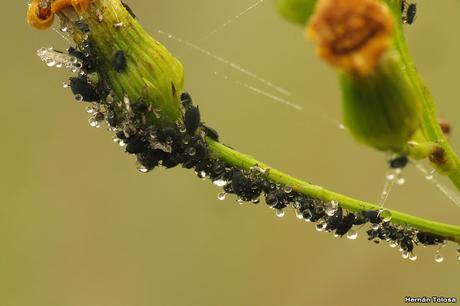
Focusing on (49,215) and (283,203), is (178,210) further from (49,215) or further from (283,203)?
(283,203)

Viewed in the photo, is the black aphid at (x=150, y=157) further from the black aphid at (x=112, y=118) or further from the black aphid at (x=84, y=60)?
the black aphid at (x=84, y=60)

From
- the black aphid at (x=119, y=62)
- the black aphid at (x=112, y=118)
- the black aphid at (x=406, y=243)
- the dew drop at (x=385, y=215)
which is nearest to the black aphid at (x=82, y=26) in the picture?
the black aphid at (x=119, y=62)

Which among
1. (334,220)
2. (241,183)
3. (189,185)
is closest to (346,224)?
(334,220)

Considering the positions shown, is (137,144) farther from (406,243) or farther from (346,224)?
(406,243)

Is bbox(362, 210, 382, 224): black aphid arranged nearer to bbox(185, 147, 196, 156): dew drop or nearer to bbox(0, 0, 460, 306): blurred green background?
bbox(185, 147, 196, 156): dew drop

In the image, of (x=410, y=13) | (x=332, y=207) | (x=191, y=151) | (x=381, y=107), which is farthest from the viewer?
(x=410, y=13)

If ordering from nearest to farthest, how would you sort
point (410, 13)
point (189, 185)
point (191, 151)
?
point (191, 151) → point (410, 13) → point (189, 185)
